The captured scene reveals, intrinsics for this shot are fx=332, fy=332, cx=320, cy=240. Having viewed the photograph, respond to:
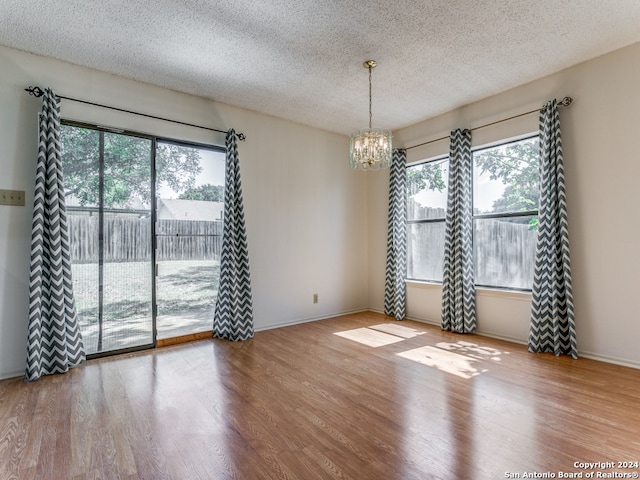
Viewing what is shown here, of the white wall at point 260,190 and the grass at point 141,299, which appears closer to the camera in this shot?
the white wall at point 260,190

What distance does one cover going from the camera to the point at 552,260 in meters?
3.42

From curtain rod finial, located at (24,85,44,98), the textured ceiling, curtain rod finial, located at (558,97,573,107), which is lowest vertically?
curtain rod finial, located at (24,85,44,98)

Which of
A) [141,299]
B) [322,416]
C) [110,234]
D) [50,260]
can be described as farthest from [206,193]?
[322,416]

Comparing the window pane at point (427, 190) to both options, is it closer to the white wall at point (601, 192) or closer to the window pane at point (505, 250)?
the window pane at point (505, 250)

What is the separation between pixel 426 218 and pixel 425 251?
492mm

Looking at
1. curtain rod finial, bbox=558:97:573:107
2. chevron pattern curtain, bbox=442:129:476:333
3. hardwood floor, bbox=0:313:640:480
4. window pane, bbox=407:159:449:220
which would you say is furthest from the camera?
window pane, bbox=407:159:449:220

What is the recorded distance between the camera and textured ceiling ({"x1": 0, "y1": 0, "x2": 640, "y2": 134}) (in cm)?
253

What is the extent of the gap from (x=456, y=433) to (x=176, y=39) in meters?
3.69

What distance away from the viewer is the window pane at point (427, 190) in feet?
15.7

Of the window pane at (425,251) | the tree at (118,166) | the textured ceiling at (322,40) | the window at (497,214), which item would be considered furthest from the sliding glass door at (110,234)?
the window at (497,214)

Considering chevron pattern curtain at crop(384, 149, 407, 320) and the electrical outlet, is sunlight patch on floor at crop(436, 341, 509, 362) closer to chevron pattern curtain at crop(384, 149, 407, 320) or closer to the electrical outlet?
chevron pattern curtain at crop(384, 149, 407, 320)

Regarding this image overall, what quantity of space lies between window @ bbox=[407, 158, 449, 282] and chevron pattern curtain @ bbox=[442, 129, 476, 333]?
34 centimetres

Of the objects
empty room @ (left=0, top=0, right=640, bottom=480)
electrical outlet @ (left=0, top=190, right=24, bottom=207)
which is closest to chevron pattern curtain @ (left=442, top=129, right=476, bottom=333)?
empty room @ (left=0, top=0, right=640, bottom=480)

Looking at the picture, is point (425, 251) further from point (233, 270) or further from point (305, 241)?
point (233, 270)
